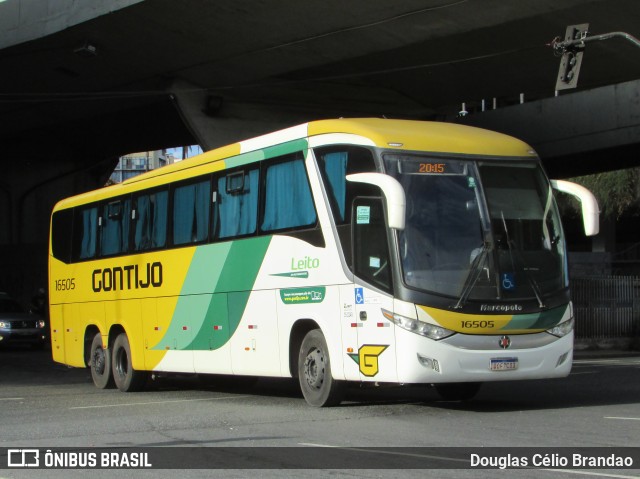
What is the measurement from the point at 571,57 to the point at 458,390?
804 cm

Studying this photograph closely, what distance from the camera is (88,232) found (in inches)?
833

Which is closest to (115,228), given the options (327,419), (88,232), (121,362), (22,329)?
(88,232)

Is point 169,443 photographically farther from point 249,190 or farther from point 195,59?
point 195,59

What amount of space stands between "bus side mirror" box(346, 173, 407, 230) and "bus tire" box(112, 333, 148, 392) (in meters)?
7.91

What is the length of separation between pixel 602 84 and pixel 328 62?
8935 mm

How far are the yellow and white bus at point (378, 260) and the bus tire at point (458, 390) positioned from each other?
20 millimetres

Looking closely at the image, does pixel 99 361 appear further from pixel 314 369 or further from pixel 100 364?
pixel 314 369

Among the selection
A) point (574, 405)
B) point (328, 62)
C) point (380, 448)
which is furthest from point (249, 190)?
point (328, 62)

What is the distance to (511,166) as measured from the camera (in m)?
14.0

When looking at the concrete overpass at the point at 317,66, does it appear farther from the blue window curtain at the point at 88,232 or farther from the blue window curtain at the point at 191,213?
the blue window curtain at the point at 191,213

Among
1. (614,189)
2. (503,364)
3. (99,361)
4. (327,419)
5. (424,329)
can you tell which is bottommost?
(327,419)

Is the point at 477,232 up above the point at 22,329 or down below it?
above

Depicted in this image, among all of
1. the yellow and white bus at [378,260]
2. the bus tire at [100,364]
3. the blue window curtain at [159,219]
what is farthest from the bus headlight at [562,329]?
the bus tire at [100,364]

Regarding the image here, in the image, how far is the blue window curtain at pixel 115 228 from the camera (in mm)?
19672
